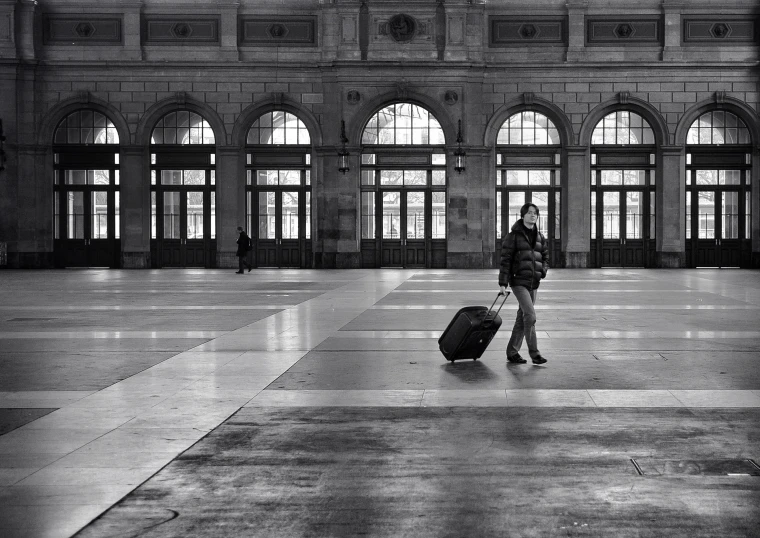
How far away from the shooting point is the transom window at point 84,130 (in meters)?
38.2

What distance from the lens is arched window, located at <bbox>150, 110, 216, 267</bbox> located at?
37938mm

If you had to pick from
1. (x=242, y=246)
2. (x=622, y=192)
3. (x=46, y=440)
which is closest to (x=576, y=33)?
(x=622, y=192)

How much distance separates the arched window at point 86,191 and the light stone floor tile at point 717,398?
32.1 meters

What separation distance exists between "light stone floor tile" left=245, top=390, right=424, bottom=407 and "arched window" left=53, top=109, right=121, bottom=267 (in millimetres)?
30601

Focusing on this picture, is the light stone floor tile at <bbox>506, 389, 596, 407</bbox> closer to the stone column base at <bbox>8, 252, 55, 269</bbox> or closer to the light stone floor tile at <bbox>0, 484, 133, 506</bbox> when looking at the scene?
the light stone floor tile at <bbox>0, 484, 133, 506</bbox>

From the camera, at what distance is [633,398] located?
8.95 meters

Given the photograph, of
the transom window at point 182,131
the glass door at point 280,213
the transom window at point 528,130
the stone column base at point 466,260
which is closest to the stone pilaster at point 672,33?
the transom window at point 528,130

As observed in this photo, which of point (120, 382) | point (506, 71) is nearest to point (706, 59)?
point (506, 71)

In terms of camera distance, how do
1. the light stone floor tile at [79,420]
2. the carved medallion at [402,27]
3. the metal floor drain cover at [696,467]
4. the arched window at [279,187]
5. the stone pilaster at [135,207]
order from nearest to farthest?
the metal floor drain cover at [696,467]
the light stone floor tile at [79,420]
the carved medallion at [402,27]
the stone pilaster at [135,207]
the arched window at [279,187]

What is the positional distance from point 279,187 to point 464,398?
29.8m

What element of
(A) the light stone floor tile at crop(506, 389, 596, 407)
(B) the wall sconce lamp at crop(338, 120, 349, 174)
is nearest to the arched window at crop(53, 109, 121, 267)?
(B) the wall sconce lamp at crop(338, 120, 349, 174)

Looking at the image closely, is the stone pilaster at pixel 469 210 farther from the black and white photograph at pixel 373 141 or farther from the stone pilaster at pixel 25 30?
the stone pilaster at pixel 25 30

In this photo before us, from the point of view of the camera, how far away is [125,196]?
3766cm

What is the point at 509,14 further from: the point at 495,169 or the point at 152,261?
the point at 152,261
